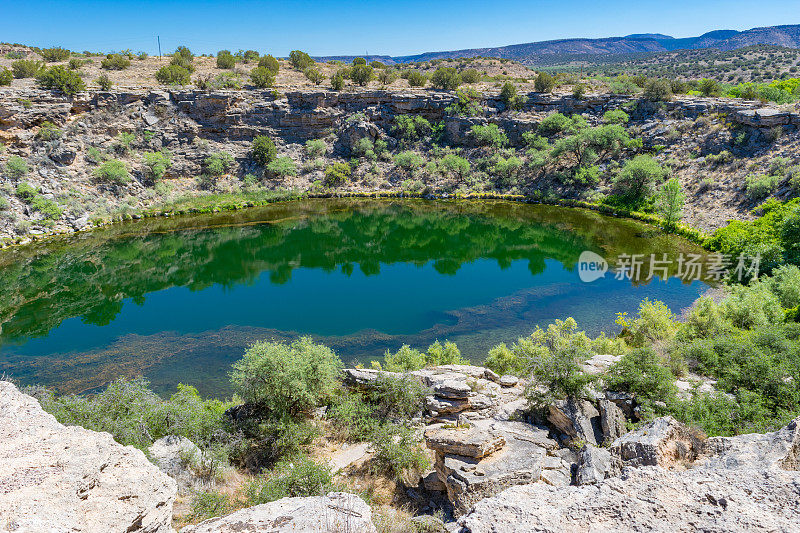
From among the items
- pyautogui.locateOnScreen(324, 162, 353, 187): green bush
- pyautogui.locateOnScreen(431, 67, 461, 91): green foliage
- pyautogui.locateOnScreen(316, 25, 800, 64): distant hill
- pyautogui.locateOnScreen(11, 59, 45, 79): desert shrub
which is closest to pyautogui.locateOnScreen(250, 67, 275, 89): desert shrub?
pyautogui.locateOnScreen(324, 162, 353, 187): green bush

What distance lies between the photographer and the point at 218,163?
48.9 meters

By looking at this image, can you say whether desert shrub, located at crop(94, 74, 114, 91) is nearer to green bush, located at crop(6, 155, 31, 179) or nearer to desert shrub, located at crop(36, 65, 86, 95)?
desert shrub, located at crop(36, 65, 86, 95)

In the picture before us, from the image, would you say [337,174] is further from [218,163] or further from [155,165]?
[155,165]

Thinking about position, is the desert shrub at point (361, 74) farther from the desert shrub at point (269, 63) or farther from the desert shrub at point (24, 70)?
the desert shrub at point (24, 70)

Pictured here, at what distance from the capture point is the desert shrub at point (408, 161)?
5306 centimetres

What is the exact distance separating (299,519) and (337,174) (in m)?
48.9

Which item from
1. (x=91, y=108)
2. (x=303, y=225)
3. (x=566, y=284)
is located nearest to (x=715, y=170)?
(x=566, y=284)

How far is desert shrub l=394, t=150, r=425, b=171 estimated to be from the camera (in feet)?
174

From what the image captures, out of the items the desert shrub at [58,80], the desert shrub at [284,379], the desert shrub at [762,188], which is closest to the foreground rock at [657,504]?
the desert shrub at [284,379]

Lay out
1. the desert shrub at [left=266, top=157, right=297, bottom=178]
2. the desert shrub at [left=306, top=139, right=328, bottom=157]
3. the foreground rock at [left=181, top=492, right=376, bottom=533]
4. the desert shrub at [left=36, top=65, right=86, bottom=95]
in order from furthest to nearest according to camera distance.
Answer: the desert shrub at [left=306, top=139, right=328, bottom=157] < the desert shrub at [left=266, top=157, right=297, bottom=178] < the desert shrub at [left=36, top=65, right=86, bottom=95] < the foreground rock at [left=181, top=492, right=376, bottom=533]

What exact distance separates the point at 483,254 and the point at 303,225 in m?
17.5

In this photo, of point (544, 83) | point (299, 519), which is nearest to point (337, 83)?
point (544, 83)

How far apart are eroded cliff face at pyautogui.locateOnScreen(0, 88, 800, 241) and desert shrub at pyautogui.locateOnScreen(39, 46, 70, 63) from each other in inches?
736

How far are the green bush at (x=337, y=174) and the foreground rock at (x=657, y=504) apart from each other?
49711 mm
